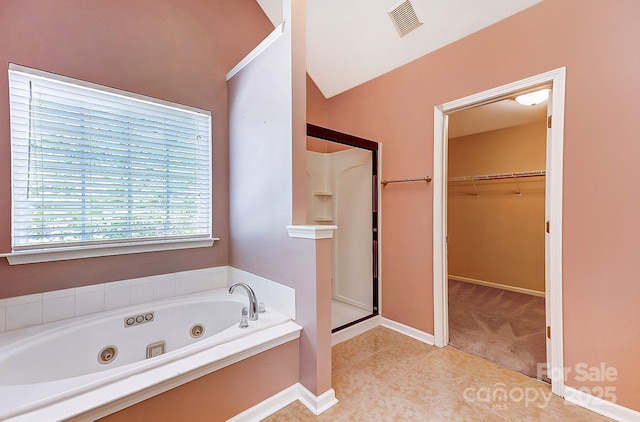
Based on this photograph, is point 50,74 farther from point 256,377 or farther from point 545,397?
point 545,397

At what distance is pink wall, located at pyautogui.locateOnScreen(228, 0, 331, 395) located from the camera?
5.41ft

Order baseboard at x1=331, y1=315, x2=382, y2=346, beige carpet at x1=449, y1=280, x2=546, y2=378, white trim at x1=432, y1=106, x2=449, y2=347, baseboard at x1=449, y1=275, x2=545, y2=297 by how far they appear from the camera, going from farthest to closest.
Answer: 1. baseboard at x1=449, y1=275, x2=545, y2=297
2. baseboard at x1=331, y1=315, x2=382, y2=346
3. white trim at x1=432, y1=106, x2=449, y2=347
4. beige carpet at x1=449, y1=280, x2=546, y2=378

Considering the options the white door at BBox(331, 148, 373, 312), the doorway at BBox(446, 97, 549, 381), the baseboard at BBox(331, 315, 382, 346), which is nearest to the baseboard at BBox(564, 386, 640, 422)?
the doorway at BBox(446, 97, 549, 381)

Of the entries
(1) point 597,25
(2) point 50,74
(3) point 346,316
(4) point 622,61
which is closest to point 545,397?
(3) point 346,316

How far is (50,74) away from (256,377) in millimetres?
2250

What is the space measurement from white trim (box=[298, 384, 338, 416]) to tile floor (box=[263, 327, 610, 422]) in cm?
3

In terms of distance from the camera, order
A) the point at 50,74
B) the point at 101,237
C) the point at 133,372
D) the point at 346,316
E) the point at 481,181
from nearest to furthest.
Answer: the point at 133,372 → the point at 50,74 → the point at 101,237 → the point at 346,316 → the point at 481,181

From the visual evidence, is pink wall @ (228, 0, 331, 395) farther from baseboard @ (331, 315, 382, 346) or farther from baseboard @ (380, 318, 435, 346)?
baseboard @ (380, 318, 435, 346)

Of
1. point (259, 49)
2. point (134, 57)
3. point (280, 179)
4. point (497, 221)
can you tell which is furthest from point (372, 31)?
point (497, 221)

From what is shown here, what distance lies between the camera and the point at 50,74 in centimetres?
168

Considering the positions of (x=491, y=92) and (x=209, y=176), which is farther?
(x=209, y=176)

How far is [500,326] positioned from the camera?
2.70m

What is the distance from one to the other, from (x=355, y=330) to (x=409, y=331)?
1.66ft

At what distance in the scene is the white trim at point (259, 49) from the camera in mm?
1830
